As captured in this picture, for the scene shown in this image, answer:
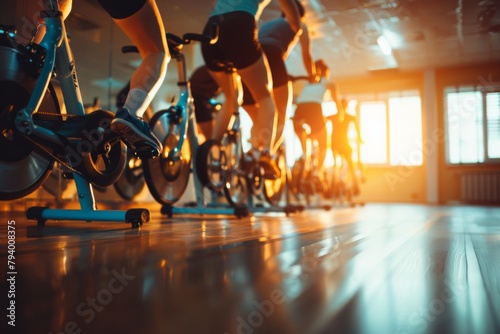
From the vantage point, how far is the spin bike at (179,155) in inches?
88.6

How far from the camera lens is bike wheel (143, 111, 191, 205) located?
2.25m

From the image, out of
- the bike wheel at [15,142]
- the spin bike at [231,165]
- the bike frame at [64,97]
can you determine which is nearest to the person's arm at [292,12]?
the spin bike at [231,165]

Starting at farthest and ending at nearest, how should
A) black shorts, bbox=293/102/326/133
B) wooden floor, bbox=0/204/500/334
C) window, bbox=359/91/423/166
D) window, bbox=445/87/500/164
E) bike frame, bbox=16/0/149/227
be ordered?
window, bbox=359/91/423/166
window, bbox=445/87/500/164
black shorts, bbox=293/102/326/133
bike frame, bbox=16/0/149/227
wooden floor, bbox=0/204/500/334

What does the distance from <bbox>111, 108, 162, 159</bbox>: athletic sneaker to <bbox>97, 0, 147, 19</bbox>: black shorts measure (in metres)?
0.34

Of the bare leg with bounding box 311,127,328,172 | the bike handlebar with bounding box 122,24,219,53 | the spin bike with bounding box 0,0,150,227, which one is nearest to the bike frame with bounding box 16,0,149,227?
the spin bike with bounding box 0,0,150,227

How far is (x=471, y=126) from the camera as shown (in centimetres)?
944

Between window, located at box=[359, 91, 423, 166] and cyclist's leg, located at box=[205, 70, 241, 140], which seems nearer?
cyclist's leg, located at box=[205, 70, 241, 140]

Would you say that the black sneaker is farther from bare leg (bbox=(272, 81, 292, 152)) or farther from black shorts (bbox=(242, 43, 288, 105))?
black shorts (bbox=(242, 43, 288, 105))

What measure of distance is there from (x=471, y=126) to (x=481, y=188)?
1.38 metres

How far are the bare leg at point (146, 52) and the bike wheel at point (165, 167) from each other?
0.68m

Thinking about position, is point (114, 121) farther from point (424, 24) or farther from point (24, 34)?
point (424, 24)

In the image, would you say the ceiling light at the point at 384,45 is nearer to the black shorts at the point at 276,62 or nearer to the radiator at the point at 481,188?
the radiator at the point at 481,188

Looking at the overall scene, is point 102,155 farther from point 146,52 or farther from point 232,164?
point 232,164

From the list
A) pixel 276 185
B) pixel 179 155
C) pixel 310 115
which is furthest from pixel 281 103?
pixel 310 115
